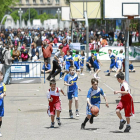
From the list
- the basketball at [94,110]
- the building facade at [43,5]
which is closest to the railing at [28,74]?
the basketball at [94,110]

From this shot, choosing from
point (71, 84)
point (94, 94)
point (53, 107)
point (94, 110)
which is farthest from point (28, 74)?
point (94, 110)

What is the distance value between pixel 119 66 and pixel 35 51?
7.74 m

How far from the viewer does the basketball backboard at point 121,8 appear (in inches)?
682

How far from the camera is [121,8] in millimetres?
17891

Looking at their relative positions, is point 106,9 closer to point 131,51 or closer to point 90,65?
point 90,65

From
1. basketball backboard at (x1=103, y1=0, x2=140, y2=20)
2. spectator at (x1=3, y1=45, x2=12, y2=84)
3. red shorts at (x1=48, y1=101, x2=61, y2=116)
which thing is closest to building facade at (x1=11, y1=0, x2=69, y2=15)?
spectator at (x1=3, y1=45, x2=12, y2=84)

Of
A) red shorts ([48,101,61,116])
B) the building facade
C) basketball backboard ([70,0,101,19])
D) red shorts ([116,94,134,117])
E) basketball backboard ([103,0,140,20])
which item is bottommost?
red shorts ([48,101,61,116])

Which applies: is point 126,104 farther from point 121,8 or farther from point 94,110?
point 121,8

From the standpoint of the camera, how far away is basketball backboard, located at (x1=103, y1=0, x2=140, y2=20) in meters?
17.3

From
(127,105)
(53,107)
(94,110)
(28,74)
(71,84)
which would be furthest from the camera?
(28,74)

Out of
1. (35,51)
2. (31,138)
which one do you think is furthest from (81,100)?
(35,51)

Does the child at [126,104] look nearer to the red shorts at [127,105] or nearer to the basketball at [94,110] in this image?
the red shorts at [127,105]

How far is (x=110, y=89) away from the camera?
20.5 metres

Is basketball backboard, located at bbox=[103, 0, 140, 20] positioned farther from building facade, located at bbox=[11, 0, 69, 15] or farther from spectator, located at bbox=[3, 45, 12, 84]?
building facade, located at bbox=[11, 0, 69, 15]
